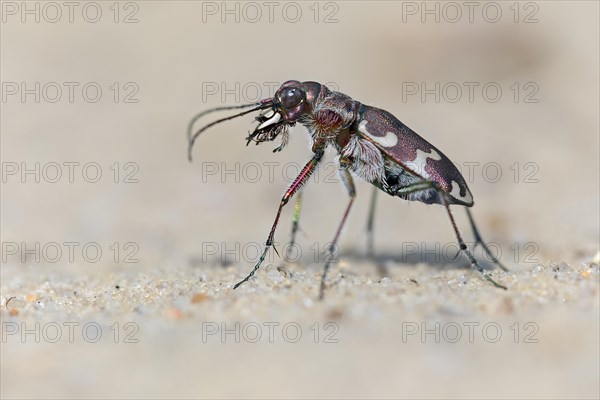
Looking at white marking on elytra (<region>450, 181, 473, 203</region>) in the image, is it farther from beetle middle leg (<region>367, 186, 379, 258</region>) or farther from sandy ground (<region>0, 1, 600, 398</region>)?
beetle middle leg (<region>367, 186, 379, 258</region>)

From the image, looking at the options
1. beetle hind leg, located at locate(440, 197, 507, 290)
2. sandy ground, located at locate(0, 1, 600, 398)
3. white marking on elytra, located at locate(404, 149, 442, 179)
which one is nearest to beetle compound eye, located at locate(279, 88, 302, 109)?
sandy ground, located at locate(0, 1, 600, 398)

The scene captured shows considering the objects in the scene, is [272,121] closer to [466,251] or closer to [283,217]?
[466,251]

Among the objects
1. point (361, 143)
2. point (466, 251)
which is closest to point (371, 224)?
point (361, 143)

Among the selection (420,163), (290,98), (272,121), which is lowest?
(420,163)

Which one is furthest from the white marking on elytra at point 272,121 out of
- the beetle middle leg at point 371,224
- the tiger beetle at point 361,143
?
the beetle middle leg at point 371,224

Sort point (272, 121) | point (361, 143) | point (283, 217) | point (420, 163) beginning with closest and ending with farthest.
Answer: point (420, 163)
point (361, 143)
point (272, 121)
point (283, 217)

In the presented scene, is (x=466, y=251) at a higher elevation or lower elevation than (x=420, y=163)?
lower

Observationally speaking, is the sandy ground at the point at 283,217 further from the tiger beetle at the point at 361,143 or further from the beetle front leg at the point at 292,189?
the tiger beetle at the point at 361,143

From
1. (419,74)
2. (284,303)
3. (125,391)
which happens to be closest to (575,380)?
(284,303)
